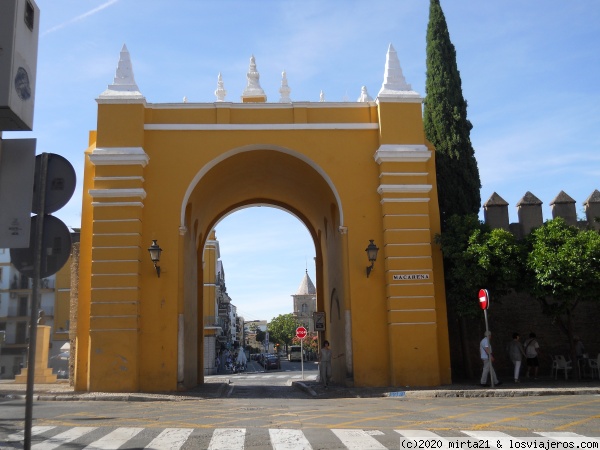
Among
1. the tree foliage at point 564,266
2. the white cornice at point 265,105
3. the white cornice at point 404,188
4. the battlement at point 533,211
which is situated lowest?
the tree foliage at point 564,266

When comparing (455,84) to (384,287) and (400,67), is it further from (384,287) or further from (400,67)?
(384,287)

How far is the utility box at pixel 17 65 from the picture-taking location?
514 centimetres

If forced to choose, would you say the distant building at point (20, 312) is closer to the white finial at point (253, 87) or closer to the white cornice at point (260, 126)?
the white finial at point (253, 87)

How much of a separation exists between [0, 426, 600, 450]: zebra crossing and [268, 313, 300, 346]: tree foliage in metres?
101

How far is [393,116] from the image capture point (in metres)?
18.1

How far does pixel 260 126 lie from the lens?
59.4 feet

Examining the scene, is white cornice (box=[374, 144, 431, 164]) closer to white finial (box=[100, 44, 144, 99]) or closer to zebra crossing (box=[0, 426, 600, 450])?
white finial (box=[100, 44, 144, 99])

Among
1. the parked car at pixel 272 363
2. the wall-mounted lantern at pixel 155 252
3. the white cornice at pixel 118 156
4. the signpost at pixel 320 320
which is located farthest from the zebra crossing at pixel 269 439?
the parked car at pixel 272 363

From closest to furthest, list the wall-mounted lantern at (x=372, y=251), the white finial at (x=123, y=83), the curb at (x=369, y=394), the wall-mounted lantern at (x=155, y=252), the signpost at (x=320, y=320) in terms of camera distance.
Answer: the curb at (x=369, y=394), the wall-mounted lantern at (x=155, y=252), the wall-mounted lantern at (x=372, y=251), the white finial at (x=123, y=83), the signpost at (x=320, y=320)

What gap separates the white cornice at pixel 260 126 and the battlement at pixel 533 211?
4.43m

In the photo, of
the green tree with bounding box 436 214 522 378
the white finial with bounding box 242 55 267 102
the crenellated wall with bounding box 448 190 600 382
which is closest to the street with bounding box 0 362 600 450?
the green tree with bounding box 436 214 522 378

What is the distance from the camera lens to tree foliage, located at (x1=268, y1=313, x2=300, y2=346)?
10950cm

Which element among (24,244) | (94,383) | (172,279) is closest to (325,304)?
(172,279)

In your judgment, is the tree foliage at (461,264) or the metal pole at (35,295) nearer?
the metal pole at (35,295)
